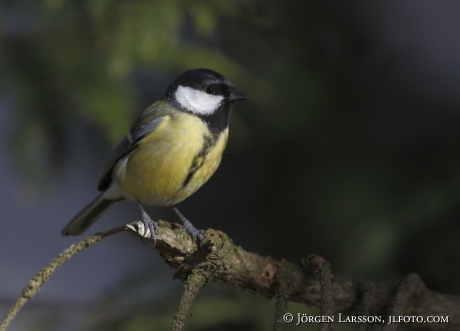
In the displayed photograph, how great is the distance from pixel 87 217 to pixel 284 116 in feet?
3.51

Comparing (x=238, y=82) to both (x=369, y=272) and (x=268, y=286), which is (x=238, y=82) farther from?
(x=268, y=286)

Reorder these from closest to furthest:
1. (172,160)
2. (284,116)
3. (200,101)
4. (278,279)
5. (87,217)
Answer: (278,279) < (172,160) < (200,101) < (87,217) < (284,116)

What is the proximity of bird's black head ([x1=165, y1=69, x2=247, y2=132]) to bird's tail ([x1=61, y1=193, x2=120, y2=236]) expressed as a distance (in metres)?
0.53

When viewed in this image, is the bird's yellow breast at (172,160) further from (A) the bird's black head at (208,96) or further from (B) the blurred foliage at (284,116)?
(B) the blurred foliage at (284,116)

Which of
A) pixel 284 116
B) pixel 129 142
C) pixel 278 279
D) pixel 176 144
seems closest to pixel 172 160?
pixel 176 144

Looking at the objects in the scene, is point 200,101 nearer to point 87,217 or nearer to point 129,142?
point 129,142

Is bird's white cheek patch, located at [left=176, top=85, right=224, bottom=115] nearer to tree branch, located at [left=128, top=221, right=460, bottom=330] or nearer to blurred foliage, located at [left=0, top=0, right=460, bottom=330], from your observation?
blurred foliage, located at [left=0, top=0, right=460, bottom=330]

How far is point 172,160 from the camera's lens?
1962 millimetres

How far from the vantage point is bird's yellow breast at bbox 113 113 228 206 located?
1970 mm

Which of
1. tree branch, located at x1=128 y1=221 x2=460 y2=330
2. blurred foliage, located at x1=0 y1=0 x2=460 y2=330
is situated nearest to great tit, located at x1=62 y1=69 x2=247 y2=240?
blurred foliage, located at x1=0 y1=0 x2=460 y2=330

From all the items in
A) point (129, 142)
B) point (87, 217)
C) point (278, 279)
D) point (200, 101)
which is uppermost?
point (200, 101)

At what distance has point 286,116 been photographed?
9.30 feet

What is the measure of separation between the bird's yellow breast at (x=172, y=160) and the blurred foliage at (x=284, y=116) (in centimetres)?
18

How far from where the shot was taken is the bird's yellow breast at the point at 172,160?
1.97 m
